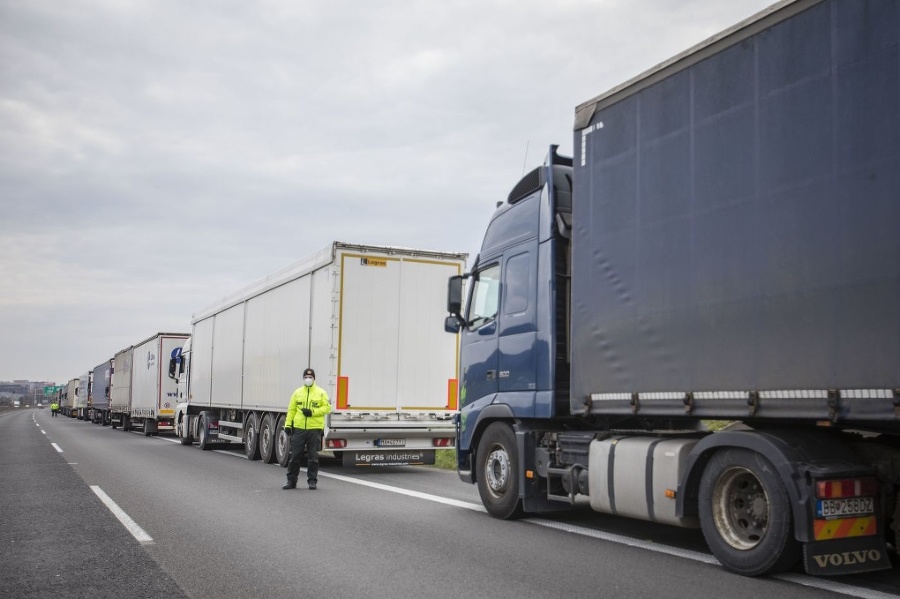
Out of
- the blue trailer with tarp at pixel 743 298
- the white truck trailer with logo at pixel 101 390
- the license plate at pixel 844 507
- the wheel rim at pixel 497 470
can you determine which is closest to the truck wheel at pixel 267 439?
the wheel rim at pixel 497 470

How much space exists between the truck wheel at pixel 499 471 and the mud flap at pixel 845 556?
3.51 metres

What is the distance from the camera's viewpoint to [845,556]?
17.0ft

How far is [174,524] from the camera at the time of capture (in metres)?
8.25

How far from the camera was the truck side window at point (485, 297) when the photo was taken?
9102 millimetres

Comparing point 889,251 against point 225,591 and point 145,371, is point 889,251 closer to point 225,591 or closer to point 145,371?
point 225,591

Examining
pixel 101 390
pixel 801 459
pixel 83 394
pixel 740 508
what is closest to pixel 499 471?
pixel 740 508

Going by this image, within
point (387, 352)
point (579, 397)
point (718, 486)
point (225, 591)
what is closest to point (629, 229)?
point (579, 397)

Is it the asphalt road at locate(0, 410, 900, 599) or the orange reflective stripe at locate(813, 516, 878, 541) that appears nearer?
the orange reflective stripe at locate(813, 516, 878, 541)

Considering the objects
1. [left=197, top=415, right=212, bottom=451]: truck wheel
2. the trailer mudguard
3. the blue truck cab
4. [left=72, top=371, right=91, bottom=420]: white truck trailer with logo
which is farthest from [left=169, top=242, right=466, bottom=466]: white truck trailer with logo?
[left=72, top=371, right=91, bottom=420]: white truck trailer with logo

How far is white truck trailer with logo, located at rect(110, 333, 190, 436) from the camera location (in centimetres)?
3067

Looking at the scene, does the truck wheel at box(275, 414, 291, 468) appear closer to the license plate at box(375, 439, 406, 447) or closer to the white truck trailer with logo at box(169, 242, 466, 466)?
Answer: the white truck trailer with logo at box(169, 242, 466, 466)

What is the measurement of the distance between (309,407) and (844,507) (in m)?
8.51

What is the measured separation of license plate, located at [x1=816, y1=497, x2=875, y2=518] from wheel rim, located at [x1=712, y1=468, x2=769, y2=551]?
51cm

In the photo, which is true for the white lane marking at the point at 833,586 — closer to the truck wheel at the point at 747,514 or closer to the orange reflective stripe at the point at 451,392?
the truck wheel at the point at 747,514
